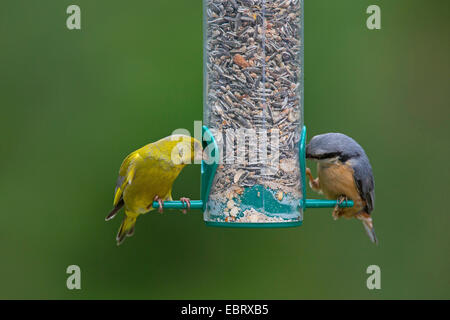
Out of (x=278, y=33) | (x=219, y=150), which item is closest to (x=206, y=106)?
(x=219, y=150)

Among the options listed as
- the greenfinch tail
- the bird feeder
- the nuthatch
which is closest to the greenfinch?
the bird feeder

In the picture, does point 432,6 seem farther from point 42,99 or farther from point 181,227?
point 42,99

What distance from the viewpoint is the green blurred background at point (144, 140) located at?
823 cm

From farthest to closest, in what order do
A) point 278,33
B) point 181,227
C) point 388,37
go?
1. point 388,37
2. point 181,227
3. point 278,33

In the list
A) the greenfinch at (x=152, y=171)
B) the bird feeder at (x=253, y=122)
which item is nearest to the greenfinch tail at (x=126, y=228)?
the greenfinch at (x=152, y=171)

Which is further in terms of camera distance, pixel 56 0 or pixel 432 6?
pixel 432 6

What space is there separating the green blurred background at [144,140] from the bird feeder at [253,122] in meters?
2.47

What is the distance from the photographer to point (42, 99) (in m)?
8.45

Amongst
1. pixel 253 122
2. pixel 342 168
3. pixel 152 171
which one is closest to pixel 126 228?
pixel 152 171

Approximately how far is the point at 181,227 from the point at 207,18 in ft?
10.5

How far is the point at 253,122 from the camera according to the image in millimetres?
5562

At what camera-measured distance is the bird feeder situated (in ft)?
18.2

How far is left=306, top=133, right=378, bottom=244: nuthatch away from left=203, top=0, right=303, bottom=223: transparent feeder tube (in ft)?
1.32

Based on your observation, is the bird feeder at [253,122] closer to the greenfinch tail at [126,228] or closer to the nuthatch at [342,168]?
the nuthatch at [342,168]
